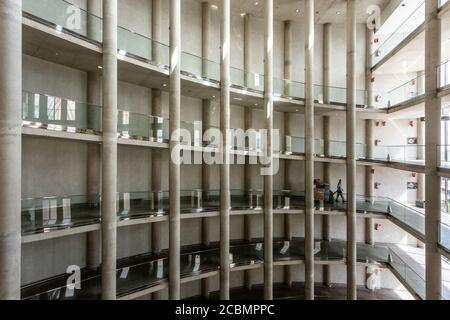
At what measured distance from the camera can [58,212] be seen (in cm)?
835

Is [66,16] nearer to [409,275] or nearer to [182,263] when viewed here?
[182,263]

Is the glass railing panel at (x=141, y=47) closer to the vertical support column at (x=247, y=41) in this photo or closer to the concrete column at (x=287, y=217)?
the vertical support column at (x=247, y=41)

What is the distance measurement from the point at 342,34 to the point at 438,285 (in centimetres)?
1399

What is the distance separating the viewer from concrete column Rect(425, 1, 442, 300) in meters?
10.7

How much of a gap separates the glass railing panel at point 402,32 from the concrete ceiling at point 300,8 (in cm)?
158

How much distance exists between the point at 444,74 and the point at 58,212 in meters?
14.1

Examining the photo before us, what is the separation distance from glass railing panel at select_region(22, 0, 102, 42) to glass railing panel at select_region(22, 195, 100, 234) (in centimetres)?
479

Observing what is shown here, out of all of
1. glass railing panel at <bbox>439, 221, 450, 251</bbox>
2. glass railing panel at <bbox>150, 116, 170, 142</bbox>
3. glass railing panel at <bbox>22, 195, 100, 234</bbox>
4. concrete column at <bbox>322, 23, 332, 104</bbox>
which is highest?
concrete column at <bbox>322, 23, 332, 104</bbox>

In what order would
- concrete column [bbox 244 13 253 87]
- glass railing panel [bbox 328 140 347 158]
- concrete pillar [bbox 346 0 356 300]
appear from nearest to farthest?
concrete pillar [bbox 346 0 356 300] → glass railing panel [bbox 328 140 347 158] → concrete column [bbox 244 13 253 87]

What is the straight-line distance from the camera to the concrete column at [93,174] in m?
10.7

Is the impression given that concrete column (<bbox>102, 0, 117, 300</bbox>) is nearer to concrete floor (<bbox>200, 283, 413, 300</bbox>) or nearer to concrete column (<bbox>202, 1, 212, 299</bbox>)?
concrete column (<bbox>202, 1, 212, 299</bbox>)

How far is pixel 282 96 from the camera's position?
14.1 meters

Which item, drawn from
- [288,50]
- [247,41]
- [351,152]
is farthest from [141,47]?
[351,152]

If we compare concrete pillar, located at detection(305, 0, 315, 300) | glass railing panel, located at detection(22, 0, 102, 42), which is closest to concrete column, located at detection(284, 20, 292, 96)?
concrete pillar, located at detection(305, 0, 315, 300)
